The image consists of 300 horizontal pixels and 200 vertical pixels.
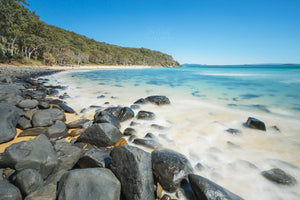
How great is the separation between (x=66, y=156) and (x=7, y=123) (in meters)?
2.12

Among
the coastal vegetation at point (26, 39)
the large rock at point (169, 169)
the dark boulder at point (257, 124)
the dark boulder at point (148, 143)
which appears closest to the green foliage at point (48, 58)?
the coastal vegetation at point (26, 39)

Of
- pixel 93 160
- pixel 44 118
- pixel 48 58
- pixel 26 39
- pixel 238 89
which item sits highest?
pixel 26 39

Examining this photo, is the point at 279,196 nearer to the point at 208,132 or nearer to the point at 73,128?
the point at 208,132

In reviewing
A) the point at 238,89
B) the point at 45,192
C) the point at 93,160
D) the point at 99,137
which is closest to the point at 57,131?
the point at 99,137

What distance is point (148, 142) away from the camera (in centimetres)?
342

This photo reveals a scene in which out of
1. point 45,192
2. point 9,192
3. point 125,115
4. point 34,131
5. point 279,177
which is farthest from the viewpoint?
point 125,115

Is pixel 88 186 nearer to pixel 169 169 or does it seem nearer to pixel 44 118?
pixel 169 169

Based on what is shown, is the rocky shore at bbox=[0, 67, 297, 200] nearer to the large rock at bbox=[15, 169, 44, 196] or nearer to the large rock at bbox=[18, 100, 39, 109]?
the large rock at bbox=[15, 169, 44, 196]

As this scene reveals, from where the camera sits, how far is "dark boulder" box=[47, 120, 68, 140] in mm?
3471

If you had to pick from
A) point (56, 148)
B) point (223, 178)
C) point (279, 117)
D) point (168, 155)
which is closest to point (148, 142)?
point (168, 155)

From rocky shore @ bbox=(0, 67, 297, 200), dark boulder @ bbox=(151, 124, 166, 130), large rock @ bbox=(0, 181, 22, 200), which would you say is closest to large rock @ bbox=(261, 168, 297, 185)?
rocky shore @ bbox=(0, 67, 297, 200)

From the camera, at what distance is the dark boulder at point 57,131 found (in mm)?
3471

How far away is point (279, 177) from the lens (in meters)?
2.44

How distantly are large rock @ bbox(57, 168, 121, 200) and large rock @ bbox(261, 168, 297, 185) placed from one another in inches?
106
